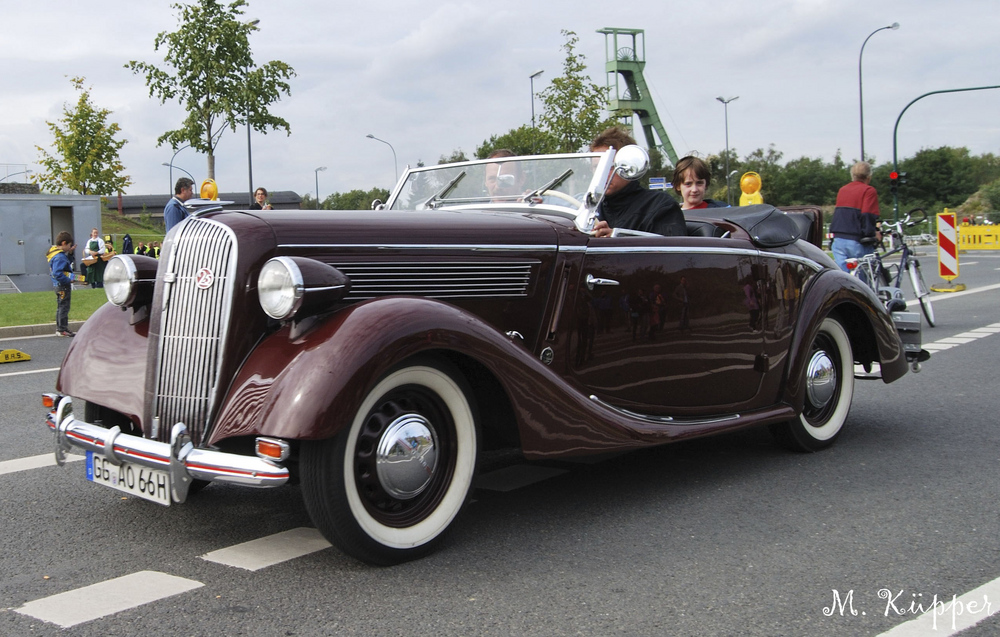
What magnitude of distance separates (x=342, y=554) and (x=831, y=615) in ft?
5.27

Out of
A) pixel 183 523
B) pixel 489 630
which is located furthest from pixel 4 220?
pixel 489 630

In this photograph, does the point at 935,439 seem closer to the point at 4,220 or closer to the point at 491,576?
the point at 491,576

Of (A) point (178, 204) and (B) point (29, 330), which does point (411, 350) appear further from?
(B) point (29, 330)

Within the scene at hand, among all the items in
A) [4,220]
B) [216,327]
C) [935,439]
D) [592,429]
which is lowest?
[935,439]

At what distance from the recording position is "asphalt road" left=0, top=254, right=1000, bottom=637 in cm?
264

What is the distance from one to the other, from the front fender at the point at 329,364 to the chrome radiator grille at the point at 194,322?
149mm

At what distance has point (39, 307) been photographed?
15.5 meters

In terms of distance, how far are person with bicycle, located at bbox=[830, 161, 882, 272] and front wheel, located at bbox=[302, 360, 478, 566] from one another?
7857 mm

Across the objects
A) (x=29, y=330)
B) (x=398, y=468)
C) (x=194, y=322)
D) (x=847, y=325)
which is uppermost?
(x=194, y=322)

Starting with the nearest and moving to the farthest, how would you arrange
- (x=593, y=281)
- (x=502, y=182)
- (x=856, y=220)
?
(x=593, y=281) < (x=502, y=182) < (x=856, y=220)

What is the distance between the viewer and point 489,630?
256 cm

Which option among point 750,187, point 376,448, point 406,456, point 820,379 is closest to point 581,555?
point 406,456

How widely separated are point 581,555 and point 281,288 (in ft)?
4.53

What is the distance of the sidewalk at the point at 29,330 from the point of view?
39.3 feet
